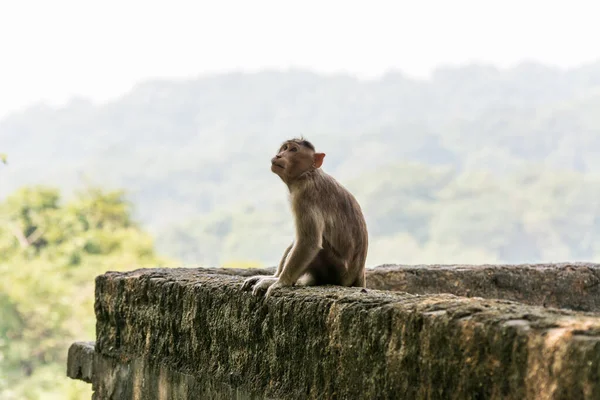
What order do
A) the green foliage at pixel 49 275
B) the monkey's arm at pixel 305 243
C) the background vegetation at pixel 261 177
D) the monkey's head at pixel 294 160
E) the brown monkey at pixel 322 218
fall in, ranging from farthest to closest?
the background vegetation at pixel 261 177
the green foliage at pixel 49 275
the monkey's head at pixel 294 160
the brown monkey at pixel 322 218
the monkey's arm at pixel 305 243

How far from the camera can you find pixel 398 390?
3.13m

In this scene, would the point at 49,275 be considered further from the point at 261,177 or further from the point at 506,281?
the point at 261,177

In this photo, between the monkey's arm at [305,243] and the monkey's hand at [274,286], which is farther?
the monkey's arm at [305,243]

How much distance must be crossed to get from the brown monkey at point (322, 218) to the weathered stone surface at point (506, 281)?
51.3 inches

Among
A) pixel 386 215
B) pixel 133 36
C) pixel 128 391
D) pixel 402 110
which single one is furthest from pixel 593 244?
pixel 128 391

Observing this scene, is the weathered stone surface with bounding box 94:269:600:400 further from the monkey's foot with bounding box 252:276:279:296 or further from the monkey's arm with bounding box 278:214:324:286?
the monkey's arm with bounding box 278:214:324:286

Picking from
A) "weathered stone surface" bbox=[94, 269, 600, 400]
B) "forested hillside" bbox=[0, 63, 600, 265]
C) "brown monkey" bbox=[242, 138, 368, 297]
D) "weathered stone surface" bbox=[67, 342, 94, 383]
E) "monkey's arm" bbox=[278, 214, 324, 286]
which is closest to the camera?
"weathered stone surface" bbox=[94, 269, 600, 400]

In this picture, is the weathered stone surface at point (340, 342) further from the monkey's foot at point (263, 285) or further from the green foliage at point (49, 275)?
the green foliage at point (49, 275)

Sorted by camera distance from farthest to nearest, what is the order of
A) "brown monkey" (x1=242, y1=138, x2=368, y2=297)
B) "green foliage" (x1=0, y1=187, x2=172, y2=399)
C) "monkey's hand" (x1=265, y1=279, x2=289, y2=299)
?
"green foliage" (x1=0, y1=187, x2=172, y2=399) → "brown monkey" (x1=242, y1=138, x2=368, y2=297) → "monkey's hand" (x1=265, y1=279, x2=289, y2=299)

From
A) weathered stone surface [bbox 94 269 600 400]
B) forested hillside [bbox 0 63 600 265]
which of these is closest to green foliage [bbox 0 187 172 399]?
forested hillside [bbox 0 63 600 265]

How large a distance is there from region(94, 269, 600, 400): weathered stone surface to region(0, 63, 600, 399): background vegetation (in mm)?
30862

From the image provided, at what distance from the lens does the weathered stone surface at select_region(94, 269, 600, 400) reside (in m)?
2.59

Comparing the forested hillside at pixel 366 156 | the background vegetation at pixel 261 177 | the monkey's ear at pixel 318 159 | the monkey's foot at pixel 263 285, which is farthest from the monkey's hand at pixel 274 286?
the forested hillside at pixel 366 156

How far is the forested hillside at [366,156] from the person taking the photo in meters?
→ 73.7
